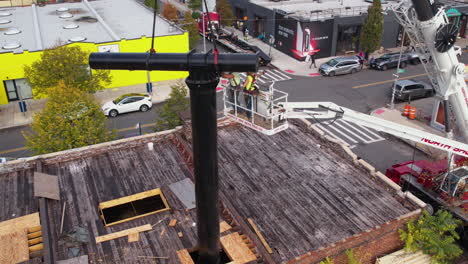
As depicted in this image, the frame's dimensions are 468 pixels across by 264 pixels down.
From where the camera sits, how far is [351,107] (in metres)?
40.2

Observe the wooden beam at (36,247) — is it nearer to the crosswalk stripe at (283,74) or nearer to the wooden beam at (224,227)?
the wooden beam at (224,227)

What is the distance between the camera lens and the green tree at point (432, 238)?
17.2 meters

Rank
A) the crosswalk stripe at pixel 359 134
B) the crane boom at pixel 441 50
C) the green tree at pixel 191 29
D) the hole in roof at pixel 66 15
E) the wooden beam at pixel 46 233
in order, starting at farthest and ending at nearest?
the hole in roof at pixel 66 15
the green tree at pixel 191 29
the crosswalk stripe at pixel 359 134
the crane boom at pixel 441 50
the wooden beam at pixel 46 233

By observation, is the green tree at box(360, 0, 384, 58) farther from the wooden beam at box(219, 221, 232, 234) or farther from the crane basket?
the wooden beam at box(219, 221, 232, 234)

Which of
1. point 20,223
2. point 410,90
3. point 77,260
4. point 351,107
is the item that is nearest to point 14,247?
point 20,223

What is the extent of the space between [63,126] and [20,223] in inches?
352

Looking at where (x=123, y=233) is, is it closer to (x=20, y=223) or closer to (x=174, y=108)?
(x=20, y=223)

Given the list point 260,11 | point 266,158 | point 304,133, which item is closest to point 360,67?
point 260,11

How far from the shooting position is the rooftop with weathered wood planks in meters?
16.8

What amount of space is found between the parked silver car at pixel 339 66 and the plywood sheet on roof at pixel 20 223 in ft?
119

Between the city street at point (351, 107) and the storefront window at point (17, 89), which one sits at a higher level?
the storefront window at point (17, 89)

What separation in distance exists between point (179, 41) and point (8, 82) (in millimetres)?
16792

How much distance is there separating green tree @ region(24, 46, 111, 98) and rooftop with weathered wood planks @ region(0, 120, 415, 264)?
50.7ft

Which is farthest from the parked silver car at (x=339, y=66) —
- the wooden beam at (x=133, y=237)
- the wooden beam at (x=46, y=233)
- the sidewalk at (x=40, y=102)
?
the wooden beam at (x=46, y=233)
